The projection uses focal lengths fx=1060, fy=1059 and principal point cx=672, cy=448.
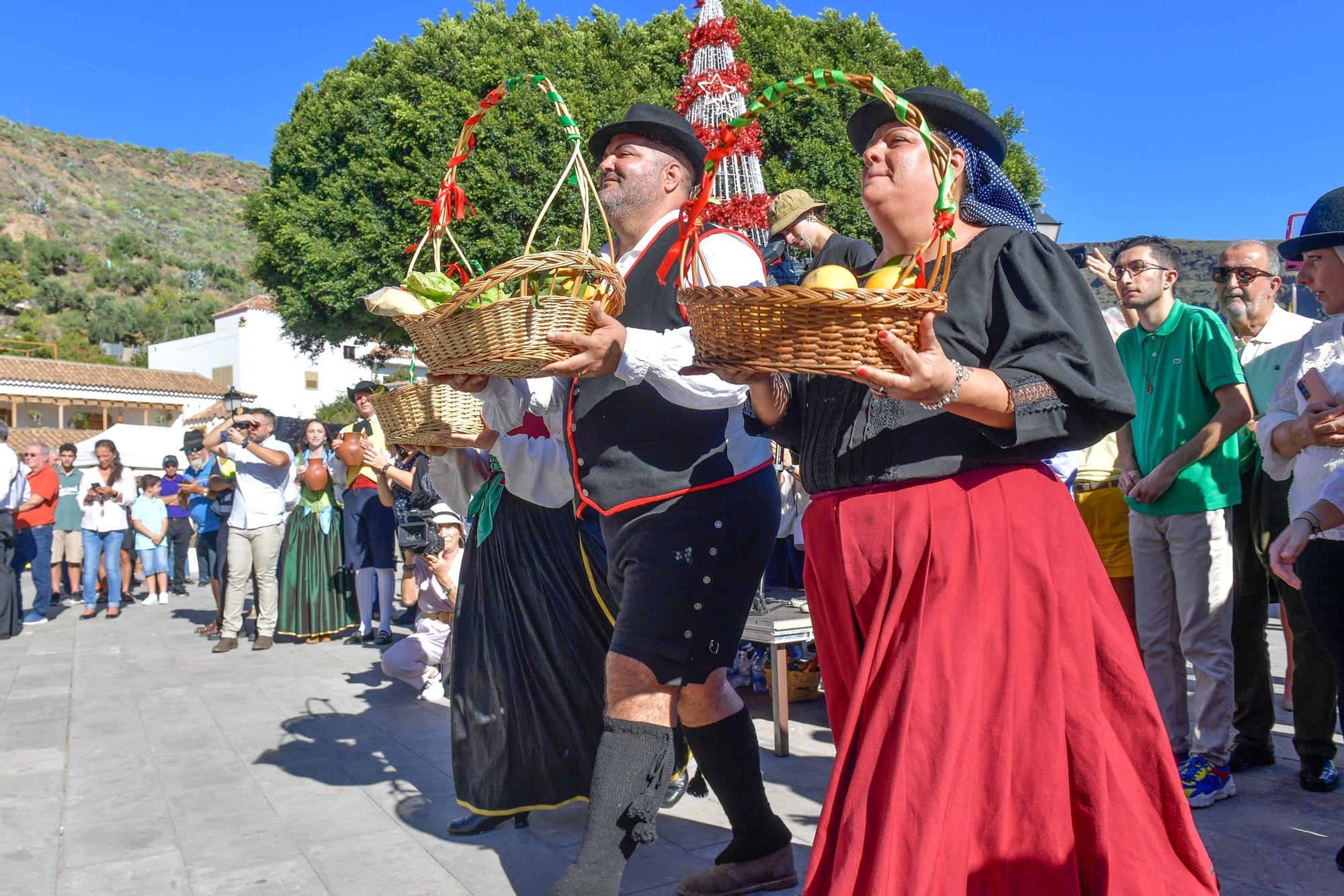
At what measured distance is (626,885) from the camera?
3.14 metres

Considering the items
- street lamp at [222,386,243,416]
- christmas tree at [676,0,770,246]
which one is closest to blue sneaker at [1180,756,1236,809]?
christmas tree at [676,0,770,246]

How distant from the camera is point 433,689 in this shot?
6215mm

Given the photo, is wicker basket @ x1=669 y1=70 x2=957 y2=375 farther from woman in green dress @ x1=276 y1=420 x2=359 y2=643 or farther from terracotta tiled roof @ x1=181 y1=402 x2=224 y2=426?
terracotta tiled roof @ x1=181 y1=402 x2=224 y2=426

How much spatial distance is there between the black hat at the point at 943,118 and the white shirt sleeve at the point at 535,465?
154 cm

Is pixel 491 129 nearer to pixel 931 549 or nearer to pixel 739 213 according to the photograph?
pixel 739 213

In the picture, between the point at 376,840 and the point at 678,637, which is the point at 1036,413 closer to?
the point at 678,637

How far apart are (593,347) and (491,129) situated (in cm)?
1608

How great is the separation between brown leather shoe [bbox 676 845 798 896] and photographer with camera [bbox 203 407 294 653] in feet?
21.8

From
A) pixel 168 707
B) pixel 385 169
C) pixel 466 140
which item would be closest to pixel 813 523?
pixel 466 140

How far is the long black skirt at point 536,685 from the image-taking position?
3623 mm

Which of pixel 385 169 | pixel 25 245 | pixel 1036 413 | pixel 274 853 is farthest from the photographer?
pixel 25 245

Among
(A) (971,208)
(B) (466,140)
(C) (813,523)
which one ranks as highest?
(B) (466,140)

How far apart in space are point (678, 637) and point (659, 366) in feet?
2.31

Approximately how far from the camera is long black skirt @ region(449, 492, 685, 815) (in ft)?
11.9
